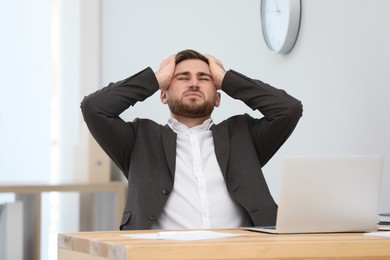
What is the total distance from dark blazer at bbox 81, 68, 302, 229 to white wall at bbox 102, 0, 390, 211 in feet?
0.94

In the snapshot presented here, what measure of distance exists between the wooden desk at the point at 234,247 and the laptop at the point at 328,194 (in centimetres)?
7

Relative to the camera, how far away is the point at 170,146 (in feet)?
→ 8.59

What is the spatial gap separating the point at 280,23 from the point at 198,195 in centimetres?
106

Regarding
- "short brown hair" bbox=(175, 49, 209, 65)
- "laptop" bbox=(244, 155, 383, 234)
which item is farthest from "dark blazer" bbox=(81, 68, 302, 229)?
"laptop" bbox=(244, 155, 383, 234)

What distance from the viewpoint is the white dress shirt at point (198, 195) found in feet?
8.28

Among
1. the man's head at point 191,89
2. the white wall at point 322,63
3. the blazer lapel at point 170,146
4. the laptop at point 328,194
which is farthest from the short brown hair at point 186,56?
the laptop at point 328,194

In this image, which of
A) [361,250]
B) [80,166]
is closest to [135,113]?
[80,166]

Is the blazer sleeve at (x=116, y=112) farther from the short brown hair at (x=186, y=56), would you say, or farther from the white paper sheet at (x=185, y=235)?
the white paper sheet at (x=185, y=235)

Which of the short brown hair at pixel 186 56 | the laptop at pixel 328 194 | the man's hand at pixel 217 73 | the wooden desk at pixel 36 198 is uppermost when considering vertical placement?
the short brown hair at pixel 186 56

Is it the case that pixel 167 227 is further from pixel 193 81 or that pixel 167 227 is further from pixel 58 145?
pixel 58 145

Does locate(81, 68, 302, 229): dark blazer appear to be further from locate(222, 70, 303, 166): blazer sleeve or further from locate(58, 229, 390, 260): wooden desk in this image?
locate(58, 229, 390, 260): wooden desk

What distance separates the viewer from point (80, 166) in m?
5.35

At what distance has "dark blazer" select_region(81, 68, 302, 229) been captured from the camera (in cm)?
254

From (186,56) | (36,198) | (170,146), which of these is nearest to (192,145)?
(170,146)
